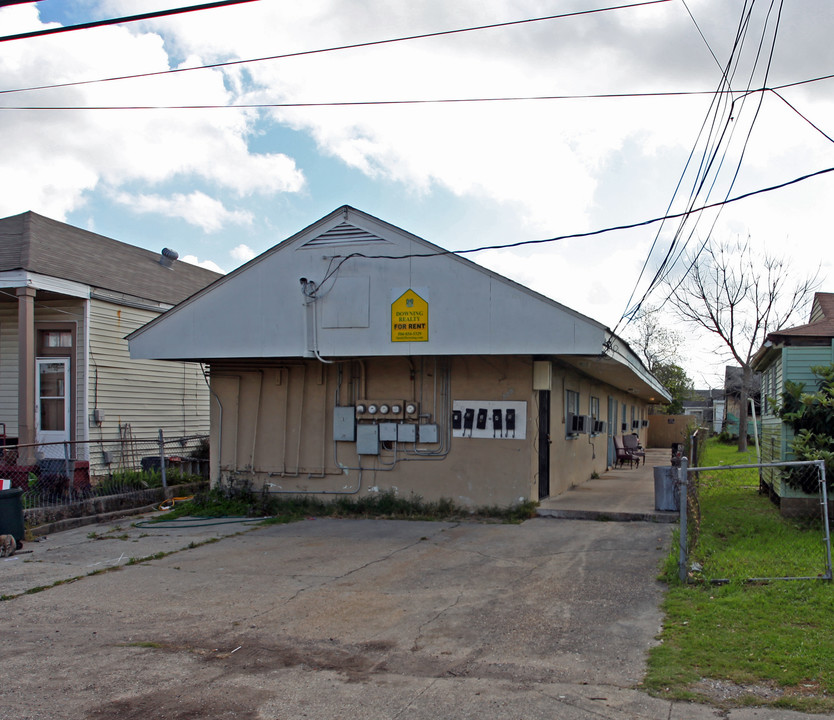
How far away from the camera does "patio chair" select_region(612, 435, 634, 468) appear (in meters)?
23.1

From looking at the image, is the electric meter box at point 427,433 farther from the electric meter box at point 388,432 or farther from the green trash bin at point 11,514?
the green trash bin at point 11,514

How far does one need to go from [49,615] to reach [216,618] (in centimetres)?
168

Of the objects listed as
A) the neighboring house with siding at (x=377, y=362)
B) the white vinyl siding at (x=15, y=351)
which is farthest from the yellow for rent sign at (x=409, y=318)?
the white vinyl siding at (x=15, y=351)

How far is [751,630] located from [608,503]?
7.28 m

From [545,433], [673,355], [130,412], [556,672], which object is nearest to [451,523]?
[545,433]

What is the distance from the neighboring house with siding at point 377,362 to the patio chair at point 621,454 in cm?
981

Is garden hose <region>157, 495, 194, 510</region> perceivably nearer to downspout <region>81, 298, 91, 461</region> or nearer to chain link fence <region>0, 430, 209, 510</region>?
chain link fence <region>0, 430, 209, 510</region>

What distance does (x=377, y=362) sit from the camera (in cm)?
1297

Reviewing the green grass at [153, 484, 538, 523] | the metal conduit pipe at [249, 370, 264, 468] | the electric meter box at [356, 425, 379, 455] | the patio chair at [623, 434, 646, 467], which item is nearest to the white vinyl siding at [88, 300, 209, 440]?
the metal conduit pipe at [249, 370, 264, 468]

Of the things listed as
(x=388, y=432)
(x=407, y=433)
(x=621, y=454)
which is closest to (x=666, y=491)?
(x=407, y=433)

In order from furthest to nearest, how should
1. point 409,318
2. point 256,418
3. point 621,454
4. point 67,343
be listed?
point 621,454
point 67,343
point 256,418
point 409,318

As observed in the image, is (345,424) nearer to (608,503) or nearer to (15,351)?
(608,503)

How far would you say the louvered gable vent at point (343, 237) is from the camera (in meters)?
12.3

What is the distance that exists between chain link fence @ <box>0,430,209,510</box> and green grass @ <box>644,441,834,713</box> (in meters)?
9.58
